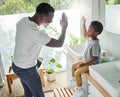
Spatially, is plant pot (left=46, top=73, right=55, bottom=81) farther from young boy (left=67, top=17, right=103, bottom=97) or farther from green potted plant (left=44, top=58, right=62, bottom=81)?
young boy (left=67, top=17, right=103, bottom=97)

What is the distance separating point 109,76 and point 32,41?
74 cm

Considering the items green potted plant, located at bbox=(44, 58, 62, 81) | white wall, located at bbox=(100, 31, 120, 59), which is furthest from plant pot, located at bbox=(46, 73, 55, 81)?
white wall, located at bbox=(100, 31, 120, 59)

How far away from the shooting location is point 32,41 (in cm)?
159

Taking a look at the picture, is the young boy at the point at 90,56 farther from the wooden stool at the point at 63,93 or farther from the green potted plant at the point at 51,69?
the green potted plant at the point at 51,69

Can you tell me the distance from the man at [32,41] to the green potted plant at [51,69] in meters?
1.43

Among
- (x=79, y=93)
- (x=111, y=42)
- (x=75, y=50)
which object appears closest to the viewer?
(x=79, y=93)

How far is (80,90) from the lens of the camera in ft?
6.06

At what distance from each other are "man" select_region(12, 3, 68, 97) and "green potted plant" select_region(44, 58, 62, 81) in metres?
1.43

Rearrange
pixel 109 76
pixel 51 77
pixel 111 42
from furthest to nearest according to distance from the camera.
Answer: pixel 51 77 < pixel 111 42 < pixel 109 76

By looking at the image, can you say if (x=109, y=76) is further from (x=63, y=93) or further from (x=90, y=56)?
(x=63, y=93)

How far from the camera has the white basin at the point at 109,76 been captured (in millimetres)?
1246

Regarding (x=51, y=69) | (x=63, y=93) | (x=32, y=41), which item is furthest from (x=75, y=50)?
(x=51, y=69)

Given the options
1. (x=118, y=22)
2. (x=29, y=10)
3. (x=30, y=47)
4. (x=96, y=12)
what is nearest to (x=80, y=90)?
(x=30, y=47)

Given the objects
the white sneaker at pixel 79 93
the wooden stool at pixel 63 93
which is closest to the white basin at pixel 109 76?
the white sneaker at pixel 79 93
